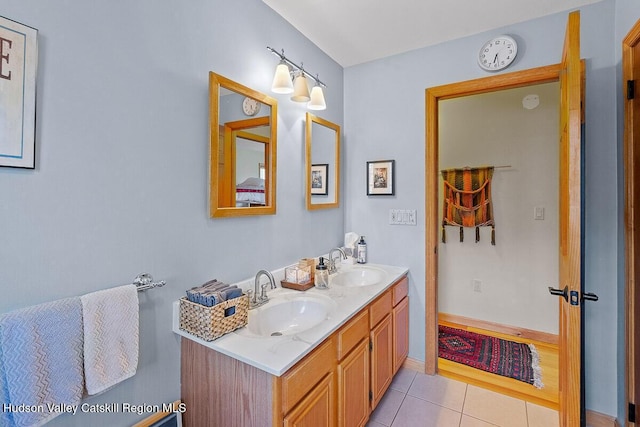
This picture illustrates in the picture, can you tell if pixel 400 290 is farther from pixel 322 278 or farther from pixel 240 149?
pixel 240 149

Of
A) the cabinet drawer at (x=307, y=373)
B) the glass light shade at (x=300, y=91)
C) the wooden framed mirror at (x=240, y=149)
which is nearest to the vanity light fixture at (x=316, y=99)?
the glass light shade at (x=300, y=91)

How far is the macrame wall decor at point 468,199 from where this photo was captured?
297cm

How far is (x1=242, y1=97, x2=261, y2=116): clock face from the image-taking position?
160cm

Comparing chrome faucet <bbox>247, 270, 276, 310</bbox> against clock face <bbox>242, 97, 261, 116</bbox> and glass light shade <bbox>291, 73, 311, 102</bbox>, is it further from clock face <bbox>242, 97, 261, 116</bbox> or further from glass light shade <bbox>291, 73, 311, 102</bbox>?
glass light shade <bbox>291, 73, 311, 102</bbox>

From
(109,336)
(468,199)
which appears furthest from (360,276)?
(109,336)

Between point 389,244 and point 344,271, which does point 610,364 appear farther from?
point 344,271

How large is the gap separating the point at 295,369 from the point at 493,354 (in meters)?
2.27

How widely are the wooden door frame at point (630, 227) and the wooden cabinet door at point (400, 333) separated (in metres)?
1.22

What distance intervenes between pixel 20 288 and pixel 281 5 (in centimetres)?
184

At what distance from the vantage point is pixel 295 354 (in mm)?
1073

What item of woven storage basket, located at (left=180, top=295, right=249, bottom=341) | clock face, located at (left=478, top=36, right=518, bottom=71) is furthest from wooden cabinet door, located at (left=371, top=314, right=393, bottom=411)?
clock face, located at (left=478, top=36, right=518, bottom=71)

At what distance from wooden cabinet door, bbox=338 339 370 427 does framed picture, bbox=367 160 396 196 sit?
4.02 feet

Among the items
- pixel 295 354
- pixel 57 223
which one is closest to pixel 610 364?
pixel 295 354

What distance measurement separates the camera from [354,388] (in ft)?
5.01
